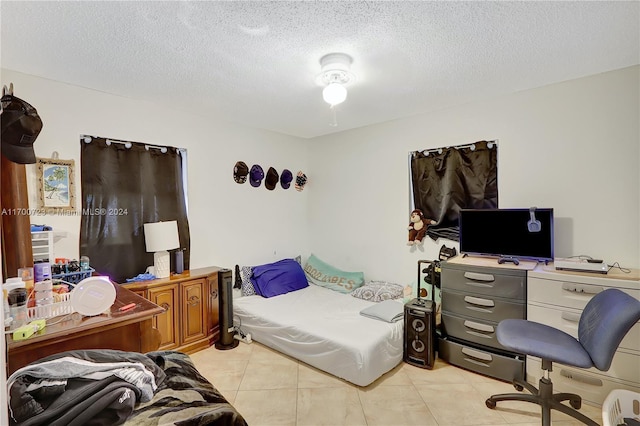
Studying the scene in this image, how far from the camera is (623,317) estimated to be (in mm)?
1664

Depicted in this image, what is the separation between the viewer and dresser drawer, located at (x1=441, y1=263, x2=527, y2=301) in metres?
2.43

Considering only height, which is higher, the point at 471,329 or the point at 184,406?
the point at 184,406

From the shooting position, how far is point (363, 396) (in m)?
2.35

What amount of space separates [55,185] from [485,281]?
3.58m

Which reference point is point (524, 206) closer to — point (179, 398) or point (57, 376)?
point (179, 398)

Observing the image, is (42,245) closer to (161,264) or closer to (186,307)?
(161,264)

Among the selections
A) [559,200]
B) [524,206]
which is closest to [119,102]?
[524,206]

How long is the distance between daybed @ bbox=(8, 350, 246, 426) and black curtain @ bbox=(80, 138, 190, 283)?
5.71 feet

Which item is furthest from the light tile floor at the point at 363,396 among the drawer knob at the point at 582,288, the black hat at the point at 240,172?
the black hat at the point at 240,172

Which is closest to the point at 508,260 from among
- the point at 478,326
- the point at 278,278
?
the point at 478,326

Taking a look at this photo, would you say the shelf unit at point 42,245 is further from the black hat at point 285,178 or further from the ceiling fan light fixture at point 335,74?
the black hat at point 285,178

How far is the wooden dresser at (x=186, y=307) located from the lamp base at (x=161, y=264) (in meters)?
0.07

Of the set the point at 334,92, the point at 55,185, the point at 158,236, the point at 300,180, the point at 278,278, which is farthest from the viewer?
the point at 300,180

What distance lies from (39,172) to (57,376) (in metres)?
2.00
